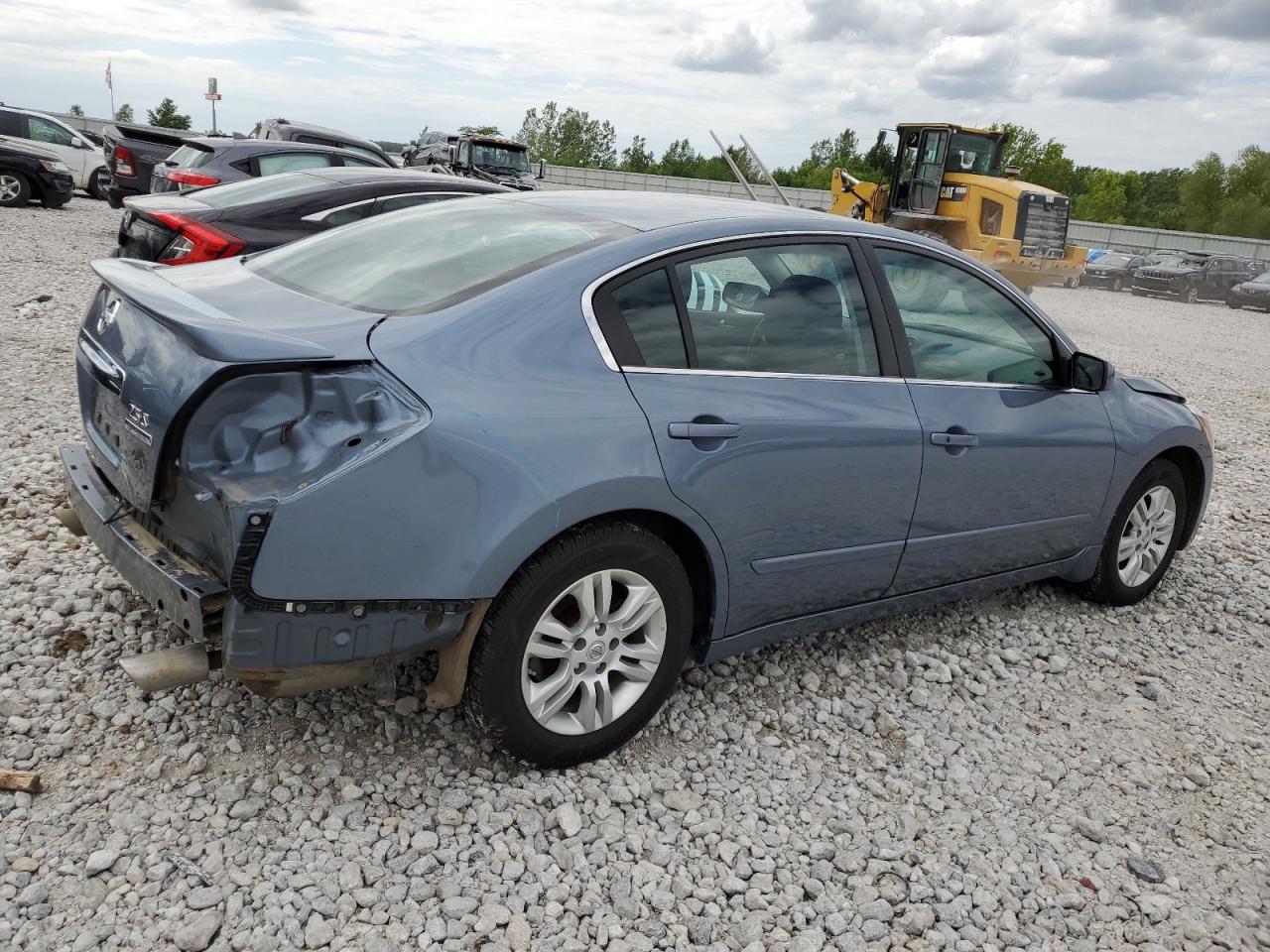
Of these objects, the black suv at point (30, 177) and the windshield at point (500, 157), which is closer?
the black suv at point (30, 177)

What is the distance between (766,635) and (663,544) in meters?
0.66

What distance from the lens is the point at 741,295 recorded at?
3.34 m

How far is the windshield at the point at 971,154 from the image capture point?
65.6ft

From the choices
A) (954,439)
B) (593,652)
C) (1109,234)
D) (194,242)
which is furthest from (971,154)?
(1109,234)

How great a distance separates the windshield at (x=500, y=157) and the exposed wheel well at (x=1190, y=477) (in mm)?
19873

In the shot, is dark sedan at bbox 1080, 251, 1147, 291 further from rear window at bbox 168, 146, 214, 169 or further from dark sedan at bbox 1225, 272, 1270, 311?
rear window at bbox 168, 146, 214, 169

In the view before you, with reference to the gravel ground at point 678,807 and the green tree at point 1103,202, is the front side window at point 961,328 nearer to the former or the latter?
the gravel ground at point 678,807

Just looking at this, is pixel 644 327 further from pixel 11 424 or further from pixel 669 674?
pixel 11 424

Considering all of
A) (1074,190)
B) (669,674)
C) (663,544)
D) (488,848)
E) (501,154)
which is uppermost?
(1074,190)

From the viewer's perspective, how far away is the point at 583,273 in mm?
2969

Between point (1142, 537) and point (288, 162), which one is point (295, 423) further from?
point (288, 162)

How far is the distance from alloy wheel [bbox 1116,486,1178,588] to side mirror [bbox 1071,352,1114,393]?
801 millimetres

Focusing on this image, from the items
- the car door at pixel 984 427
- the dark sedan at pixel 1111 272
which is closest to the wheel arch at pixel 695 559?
the car door at pixel 984 427

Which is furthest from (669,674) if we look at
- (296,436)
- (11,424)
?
(11,424)
